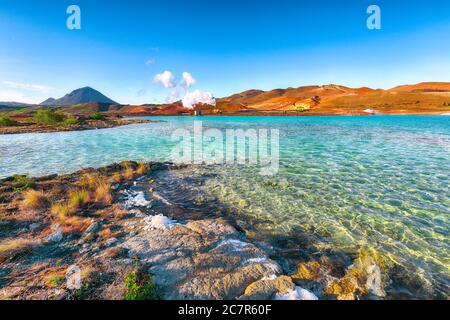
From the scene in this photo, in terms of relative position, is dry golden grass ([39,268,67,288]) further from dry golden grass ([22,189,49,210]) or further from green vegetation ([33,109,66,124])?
green vegetation ([33,109,66,124])

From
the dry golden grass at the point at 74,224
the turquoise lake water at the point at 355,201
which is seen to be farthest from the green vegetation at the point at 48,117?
the dry golden grass at the point at 74,224

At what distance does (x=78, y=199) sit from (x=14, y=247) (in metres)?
3.50

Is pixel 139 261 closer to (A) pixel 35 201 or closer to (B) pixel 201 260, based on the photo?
(B) pixel 201 260

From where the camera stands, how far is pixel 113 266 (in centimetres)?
539

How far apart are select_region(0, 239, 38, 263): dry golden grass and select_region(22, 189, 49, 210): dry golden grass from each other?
2.90 meters

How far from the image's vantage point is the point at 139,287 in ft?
14.9

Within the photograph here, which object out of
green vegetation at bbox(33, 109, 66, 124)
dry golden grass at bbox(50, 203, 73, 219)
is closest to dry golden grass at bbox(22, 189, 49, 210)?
dry golden grass at bbox(50, 203, 73, 219)

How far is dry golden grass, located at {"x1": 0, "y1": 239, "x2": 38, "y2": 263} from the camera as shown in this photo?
6.03 metres

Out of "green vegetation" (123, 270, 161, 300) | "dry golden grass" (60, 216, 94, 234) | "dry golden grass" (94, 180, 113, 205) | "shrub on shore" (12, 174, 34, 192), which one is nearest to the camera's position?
"green vegetation" (123, 270, 161, 300)

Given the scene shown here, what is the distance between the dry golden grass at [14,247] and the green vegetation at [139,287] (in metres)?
3.70

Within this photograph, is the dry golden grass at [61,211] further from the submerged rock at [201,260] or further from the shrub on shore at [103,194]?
the submerged rock at [201,260]

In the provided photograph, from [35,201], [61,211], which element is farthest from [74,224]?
[35,201]

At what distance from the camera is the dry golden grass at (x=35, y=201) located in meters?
9.35
